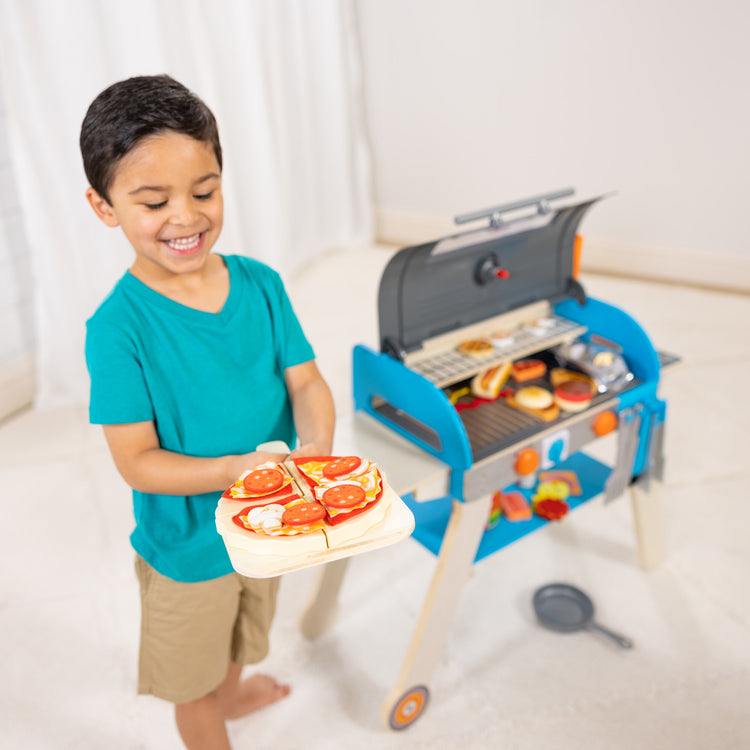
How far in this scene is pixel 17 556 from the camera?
2.04 metres

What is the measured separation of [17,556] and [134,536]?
3.67 feet

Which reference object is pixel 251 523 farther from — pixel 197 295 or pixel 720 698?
pixel 720 698

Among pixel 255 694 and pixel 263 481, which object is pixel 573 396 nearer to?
pixel 263 481

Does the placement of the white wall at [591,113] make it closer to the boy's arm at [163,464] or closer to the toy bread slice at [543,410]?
the toy bread slice at [543,410]

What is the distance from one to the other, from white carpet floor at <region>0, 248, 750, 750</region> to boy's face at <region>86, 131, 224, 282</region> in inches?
36.1

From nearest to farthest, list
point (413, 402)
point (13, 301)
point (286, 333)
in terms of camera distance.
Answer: point (286, 333)
point (413, 402)
point (13, 301)

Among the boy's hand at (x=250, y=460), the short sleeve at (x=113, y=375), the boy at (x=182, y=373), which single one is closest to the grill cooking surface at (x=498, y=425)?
the boy at (x=182, y=373)

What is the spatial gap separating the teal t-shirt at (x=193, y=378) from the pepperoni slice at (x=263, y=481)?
0.16 metres

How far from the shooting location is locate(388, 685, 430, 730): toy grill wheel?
1.47 meters

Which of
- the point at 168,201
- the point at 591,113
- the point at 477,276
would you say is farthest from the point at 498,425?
the point at 591,113

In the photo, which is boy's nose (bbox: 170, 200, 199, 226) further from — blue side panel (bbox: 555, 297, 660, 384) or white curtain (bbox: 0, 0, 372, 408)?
white curtain (bbox: 0, 0, 372, 408)

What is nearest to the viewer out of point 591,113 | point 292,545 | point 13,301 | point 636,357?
point 292,545

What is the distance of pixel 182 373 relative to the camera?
103 cm

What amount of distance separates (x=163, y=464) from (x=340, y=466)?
248 millimetres
